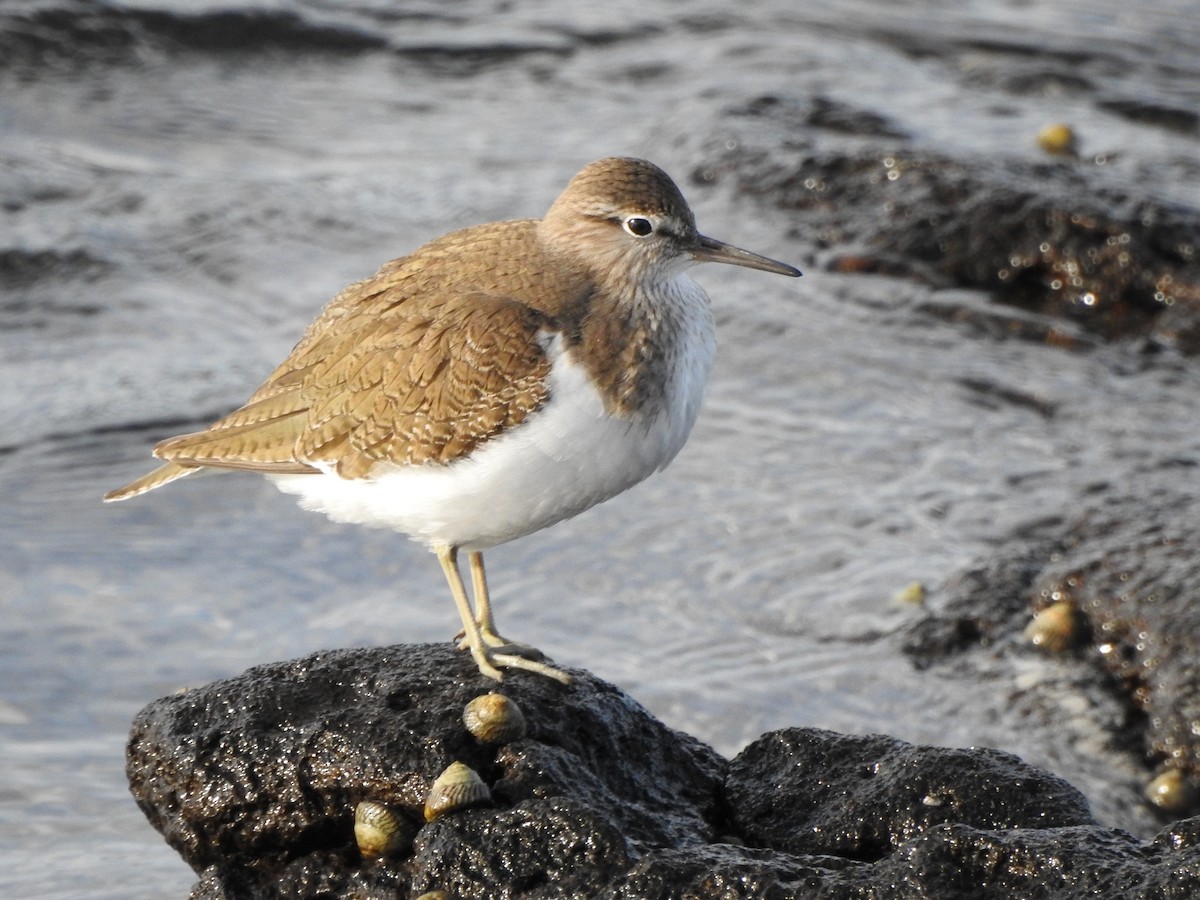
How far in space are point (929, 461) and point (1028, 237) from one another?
2.23 metres

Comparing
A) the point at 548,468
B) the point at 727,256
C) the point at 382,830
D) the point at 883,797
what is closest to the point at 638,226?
the point at 727,256

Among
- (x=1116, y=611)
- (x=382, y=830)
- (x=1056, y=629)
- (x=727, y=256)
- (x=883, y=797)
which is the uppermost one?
(x=727, y=256)

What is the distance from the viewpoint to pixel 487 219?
11016 mm

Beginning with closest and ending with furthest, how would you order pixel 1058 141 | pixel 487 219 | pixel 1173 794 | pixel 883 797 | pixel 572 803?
pixel 572 803 < pixel 883 797 < pixel 1173 794 < pixel 487 219 < pixel 1058 141

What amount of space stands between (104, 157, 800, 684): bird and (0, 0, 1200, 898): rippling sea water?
1637mm

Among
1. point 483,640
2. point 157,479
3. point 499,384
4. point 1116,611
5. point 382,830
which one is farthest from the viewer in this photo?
point 1116,611

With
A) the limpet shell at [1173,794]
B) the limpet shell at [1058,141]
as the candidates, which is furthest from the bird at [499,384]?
the limpet shell at [1058,141]

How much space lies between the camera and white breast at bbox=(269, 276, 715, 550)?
488 cm

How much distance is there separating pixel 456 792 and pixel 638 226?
2108 mm

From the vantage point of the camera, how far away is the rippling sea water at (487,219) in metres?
6.91

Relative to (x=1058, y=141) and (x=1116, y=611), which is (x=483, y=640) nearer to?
(x=1116, y=611)

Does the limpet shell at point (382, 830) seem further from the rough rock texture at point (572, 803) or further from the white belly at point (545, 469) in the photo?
the white belly at point (545, 469)

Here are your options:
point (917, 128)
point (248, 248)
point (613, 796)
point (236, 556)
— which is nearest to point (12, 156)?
point (248, 248)

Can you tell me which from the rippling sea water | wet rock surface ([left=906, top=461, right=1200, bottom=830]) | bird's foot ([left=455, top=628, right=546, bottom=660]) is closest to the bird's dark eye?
bird's foot ([left=455, top=628, right=546, bottom=660])
